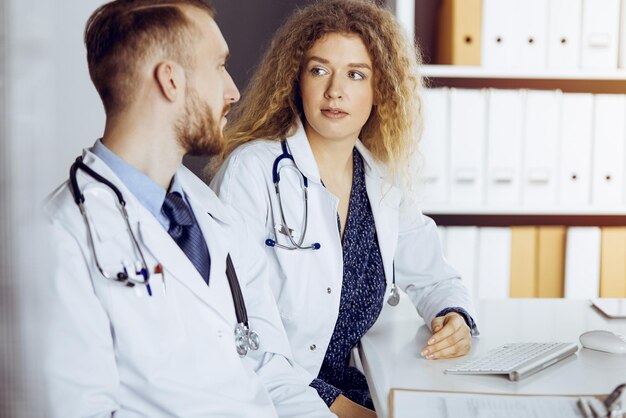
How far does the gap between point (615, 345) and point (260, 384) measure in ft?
2.02

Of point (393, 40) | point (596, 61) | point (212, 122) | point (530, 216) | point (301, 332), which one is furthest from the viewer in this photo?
point (530, 216)

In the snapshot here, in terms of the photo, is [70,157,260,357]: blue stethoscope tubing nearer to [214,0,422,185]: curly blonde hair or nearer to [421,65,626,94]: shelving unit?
[214,0,422,185]: curly blonde hair

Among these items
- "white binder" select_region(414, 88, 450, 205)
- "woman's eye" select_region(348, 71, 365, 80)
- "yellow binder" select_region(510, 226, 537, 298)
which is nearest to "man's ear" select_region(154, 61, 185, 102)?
"woman's eye" select_region(348, 71, 365, 80)

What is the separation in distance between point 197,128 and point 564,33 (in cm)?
134

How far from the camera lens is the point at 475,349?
1281mm

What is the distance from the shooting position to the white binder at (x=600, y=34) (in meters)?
1.96

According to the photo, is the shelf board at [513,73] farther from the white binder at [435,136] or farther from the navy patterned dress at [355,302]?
the navy patterned dress at [355,302]

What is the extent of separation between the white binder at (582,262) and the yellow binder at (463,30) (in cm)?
57

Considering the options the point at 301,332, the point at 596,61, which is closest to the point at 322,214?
the point at 301,332

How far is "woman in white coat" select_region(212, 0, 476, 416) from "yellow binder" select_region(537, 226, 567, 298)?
0.60m

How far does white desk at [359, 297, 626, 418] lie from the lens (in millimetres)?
1061

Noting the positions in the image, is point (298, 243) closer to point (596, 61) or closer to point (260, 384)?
point (260, 384)

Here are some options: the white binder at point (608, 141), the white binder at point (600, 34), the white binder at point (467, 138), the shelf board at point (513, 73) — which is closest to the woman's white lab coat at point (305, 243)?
the white binder at point (467, 138)

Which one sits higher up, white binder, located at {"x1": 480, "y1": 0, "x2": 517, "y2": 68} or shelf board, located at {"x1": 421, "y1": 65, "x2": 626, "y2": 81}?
white binder, located at {"x1": 480, "y1": 0, "x2": 517, "y2": 68}
